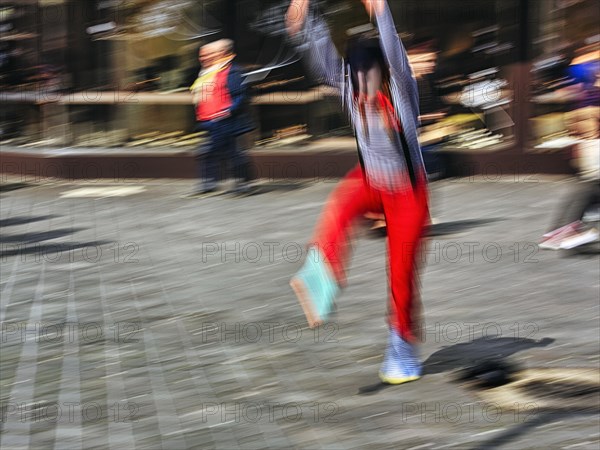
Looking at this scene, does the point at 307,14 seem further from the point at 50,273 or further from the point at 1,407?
the point at 50,273

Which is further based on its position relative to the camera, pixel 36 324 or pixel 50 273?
pixel 50 273

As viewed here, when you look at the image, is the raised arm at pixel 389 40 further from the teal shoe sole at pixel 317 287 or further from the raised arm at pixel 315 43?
the teal shoe sole at pixel 317 287

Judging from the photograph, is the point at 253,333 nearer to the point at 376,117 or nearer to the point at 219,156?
the point at 376,117

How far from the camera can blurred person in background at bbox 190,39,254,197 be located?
13.3 meters

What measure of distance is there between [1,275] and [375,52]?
445 cm

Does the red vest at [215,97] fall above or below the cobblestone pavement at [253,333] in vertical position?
above

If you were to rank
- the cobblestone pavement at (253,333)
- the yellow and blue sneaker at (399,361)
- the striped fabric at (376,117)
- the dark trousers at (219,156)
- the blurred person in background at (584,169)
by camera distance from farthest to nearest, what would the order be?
the dark trousers at (219,156) < the blurred person in background at (584,169) < the yellow and blue sneaker at (399,361) < the striped fabric at (376,117) < the cobblestone pavement at (253,333)

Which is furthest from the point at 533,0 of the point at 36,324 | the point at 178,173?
the point at 36,324

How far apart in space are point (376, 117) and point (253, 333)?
1933 millimetres

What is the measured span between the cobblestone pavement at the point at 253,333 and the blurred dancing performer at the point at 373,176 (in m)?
0.54

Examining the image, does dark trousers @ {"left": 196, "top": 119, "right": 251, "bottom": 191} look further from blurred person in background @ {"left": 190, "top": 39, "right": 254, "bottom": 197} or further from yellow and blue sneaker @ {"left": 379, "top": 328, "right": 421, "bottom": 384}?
yellow and blue sneaker @ {"left": 379, "top": 328, "right": 421, "bottom": 384}

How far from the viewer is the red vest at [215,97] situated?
13219 mm

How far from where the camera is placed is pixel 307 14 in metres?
5.60

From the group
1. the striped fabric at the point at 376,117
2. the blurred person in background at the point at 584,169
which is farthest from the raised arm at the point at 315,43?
the blurred person in background at the point at 584,169
